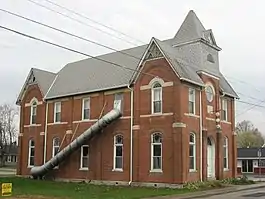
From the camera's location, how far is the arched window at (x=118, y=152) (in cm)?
3244

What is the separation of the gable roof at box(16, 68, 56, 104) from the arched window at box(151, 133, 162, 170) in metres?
14.8

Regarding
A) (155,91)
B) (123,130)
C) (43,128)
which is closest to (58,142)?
(43,128)

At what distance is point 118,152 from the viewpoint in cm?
3278

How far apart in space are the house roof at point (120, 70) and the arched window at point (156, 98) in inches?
83.8

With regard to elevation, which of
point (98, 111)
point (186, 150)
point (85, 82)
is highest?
point (85, 82)

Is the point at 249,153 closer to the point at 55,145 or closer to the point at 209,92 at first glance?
the point at 209,92

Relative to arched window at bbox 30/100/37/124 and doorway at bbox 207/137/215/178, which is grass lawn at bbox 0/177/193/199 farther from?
arched window at bbox 30/100/37/124

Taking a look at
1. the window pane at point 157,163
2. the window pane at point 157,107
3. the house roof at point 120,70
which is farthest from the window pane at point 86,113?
the window pane at point 157,163

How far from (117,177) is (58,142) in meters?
8.75

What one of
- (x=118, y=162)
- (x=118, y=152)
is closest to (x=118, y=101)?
(x=118, y=152)

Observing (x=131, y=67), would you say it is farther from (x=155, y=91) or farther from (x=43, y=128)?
(x=43, y=128)

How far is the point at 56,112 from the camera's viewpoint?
3938 centimetres

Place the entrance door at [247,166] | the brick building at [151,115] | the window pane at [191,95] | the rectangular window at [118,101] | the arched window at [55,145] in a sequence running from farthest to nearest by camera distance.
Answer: the entrance door at [247,166] < the arched window at [55,145] < the rectangular window at [118,101] < the window pane at [191,95] < the brick building at [151,115]

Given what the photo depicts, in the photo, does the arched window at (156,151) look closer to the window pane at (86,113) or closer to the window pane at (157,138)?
the window pane at (157,138)
